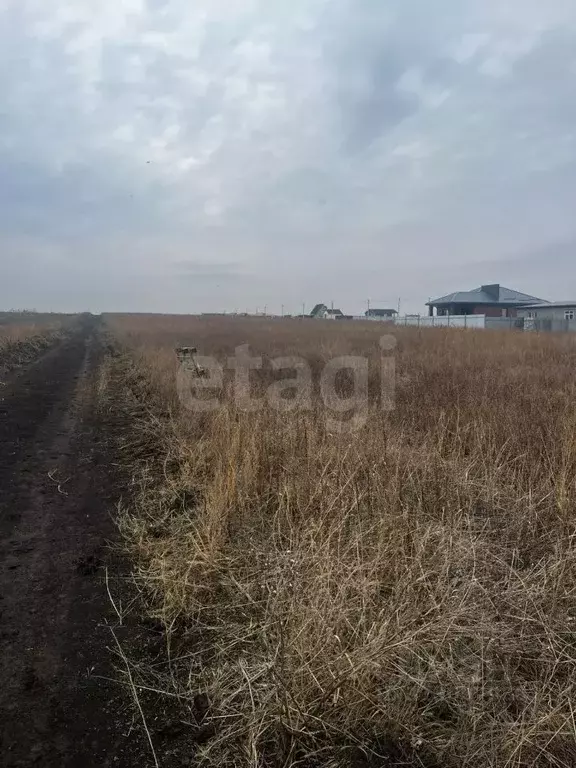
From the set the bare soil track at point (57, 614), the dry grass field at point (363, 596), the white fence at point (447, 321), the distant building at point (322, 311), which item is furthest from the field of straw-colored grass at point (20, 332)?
the distant building at point (322, 311)

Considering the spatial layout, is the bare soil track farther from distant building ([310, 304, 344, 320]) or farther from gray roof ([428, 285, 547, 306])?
distant building ([310, 304, 344, 320])

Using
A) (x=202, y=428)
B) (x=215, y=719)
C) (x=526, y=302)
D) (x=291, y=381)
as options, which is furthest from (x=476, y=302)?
(x=215, y=719)

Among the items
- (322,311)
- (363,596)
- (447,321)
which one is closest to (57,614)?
(363,596)

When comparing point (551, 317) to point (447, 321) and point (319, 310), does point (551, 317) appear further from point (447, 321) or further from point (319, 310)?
point (319, 310)

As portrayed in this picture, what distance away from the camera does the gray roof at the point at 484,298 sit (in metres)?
60.2

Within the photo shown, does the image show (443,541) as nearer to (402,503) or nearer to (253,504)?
(402,503)

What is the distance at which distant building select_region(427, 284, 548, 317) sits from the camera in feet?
195

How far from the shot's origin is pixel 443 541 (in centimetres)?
278

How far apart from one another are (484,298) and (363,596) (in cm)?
6525

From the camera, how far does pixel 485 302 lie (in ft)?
196

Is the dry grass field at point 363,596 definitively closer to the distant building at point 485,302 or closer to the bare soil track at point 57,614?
the bare soil track at point 57,614

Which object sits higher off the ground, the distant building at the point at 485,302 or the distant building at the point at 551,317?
the distant building at the point at 485,302

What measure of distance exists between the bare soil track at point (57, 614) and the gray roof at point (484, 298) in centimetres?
5993

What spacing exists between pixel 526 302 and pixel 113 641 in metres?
68.9
